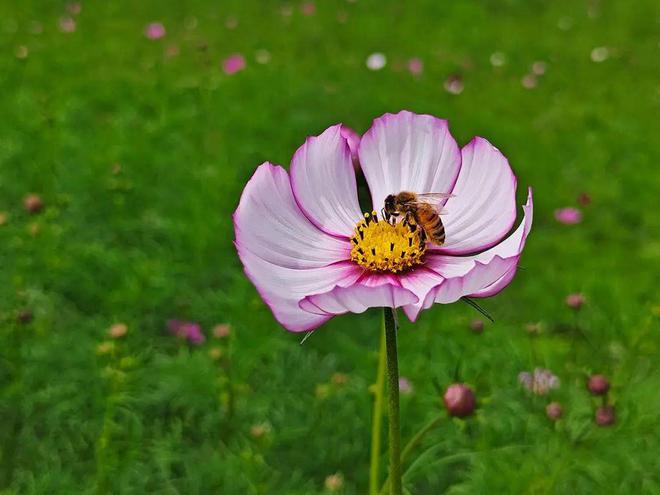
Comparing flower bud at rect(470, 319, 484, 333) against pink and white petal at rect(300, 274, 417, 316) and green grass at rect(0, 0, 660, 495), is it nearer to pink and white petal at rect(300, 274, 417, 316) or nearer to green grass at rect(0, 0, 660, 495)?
green grass at rect(0, 0, 660, 495)

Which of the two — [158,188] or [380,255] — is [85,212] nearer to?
[158,188]

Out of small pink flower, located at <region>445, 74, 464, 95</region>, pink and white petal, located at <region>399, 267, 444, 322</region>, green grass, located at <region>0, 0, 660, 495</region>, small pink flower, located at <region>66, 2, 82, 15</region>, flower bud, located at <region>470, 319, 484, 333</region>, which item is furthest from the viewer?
small pink flower, located at <region>66, 2, 82, 15</region>

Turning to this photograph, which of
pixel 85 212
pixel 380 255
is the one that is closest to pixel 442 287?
pixel 380 255

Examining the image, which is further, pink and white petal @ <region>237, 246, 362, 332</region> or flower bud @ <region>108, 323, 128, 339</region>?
flower bud @ <region>108, 323, 128, 339</region>

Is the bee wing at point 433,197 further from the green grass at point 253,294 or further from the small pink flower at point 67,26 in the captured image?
the small pink flower at point 67,26

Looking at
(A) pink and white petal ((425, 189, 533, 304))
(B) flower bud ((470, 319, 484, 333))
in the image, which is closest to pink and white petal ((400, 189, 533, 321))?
(A) pink and white petal ((425, 189, 533, 304))

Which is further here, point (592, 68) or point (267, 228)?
point (592, 68)
